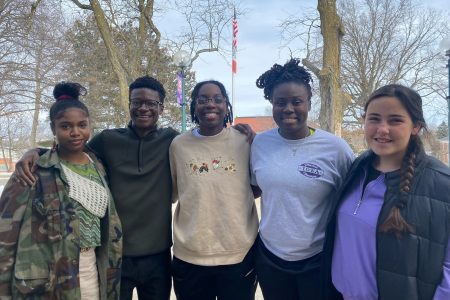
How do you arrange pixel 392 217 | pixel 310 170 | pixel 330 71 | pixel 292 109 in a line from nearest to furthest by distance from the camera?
pixel 392 217, pixel 310 170, pixel 292 109, pixel 330 71

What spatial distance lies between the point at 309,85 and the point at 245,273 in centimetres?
138

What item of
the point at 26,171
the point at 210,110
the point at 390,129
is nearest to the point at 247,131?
the point at 210,110

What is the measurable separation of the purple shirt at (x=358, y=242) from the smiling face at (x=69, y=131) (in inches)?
65.5

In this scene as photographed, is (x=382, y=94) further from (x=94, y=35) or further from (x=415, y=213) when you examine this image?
(x=94, y=35)

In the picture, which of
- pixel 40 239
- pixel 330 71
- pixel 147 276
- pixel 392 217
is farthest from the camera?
pixel 330 71

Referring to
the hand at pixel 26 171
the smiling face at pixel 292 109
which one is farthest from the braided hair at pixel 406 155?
the hand at pixel 26 171

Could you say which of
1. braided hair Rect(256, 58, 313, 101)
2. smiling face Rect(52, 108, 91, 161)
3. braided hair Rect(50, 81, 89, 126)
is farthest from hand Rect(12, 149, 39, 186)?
braided hair Rect(256, 58, 313, 101)

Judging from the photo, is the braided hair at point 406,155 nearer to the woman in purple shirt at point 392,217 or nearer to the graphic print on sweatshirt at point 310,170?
the woman in purple shirt at point 392,217

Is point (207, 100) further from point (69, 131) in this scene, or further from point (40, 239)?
point (40, 239)

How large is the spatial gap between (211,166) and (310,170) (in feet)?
2.30

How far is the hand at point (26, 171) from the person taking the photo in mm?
2375

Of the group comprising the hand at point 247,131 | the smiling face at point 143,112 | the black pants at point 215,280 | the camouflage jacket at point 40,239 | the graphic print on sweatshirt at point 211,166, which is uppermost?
the smiling face at point 143,112

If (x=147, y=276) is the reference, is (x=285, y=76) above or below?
above

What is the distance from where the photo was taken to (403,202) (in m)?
1.94
